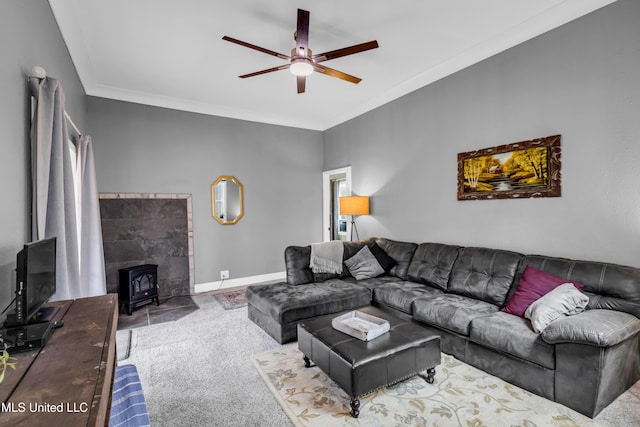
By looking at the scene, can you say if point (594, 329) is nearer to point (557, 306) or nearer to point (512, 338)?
point (557, 306)

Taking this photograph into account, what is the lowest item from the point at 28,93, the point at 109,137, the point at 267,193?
the point at 267,193

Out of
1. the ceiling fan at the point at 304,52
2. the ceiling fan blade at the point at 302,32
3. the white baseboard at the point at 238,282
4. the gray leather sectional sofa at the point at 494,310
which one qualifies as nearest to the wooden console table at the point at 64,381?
the gray leather sectional sofa at the point at 494,310

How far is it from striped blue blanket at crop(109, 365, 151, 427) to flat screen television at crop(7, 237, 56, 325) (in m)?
0.48

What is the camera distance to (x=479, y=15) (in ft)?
9.31

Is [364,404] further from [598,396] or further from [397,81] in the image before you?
[397,81]

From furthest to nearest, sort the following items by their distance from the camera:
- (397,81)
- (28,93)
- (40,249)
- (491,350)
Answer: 1. (397,81)
2. (491,350)
3. (28,93)
4. (40,249)

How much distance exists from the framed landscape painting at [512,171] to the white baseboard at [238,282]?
3.57 metres

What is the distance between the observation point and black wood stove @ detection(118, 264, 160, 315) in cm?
402

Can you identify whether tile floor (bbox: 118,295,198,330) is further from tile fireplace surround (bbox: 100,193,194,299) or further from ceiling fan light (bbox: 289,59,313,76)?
ceiling fan light (bbox: 289,59,313,76)

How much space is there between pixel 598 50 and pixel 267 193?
4.72m

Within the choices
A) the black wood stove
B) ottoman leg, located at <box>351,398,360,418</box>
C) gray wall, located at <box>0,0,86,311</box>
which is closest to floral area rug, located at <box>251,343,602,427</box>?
ottoman leg, located at <box>351,398,360,418</box>

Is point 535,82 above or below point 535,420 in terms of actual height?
above

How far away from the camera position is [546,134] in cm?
294

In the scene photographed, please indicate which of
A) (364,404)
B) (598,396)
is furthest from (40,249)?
(598,396)
